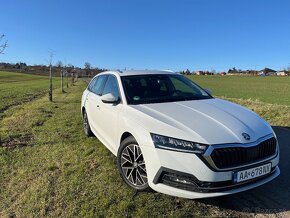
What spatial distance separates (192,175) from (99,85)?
3806 millimetres

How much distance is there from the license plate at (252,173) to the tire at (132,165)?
115cm

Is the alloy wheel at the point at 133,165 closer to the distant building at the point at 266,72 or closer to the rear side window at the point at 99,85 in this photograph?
the rear side window at the point at 99,85

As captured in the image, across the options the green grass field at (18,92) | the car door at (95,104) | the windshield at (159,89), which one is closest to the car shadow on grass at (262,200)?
the windshield at (159,89)

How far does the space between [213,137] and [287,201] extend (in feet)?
4.73

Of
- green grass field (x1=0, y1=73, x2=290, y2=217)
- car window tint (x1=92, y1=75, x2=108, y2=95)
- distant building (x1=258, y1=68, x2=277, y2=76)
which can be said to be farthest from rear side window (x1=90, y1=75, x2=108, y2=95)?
distant building (x1=258, y1=68, x2=277, y2=76)

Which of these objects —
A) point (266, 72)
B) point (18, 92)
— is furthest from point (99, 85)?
point (266, 72)

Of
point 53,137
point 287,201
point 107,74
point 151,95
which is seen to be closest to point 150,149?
point 151,95

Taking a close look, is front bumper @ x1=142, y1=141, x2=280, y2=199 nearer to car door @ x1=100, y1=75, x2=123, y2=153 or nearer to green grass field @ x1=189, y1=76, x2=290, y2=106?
car door @ x1=100, y1=75, x2=123, y2=153

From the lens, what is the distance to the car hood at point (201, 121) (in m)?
3.78

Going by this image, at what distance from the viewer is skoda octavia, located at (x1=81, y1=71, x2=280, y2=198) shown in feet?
12.0

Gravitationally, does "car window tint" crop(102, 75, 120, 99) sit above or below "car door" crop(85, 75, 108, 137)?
above

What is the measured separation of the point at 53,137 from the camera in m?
7.91

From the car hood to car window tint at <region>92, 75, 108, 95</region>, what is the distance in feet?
6.49

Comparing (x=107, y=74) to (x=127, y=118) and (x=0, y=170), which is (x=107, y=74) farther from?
(x=0, y=170)
